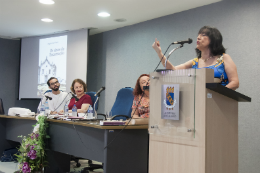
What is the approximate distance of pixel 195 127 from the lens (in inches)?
54.6

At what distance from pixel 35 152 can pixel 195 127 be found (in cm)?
213

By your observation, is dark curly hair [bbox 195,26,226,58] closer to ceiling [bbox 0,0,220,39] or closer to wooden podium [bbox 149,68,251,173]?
wooden podium [bbox 149,68,251,173]

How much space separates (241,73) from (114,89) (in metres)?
2.71

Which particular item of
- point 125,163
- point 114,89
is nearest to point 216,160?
point 125,163

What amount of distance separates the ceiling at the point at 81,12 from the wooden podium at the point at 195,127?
2803 mm

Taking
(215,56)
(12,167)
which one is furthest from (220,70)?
(12,167)

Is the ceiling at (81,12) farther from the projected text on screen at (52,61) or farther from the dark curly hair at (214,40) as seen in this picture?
the dark curly hair at (214,40)

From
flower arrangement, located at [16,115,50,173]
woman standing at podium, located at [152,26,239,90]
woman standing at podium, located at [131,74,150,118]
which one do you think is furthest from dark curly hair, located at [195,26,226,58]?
flower arrangement, located at [16,115,50,173]

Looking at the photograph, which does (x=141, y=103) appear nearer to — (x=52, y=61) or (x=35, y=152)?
(x=35, y=152)

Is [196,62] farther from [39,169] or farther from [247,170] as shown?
[247,170]

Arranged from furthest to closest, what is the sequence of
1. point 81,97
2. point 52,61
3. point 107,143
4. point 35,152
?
point 52,61
point 81,97
point 35,152
point 107,143

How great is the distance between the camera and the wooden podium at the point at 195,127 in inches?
54.2

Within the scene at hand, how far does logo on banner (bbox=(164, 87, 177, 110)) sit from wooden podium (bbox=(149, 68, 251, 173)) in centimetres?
3

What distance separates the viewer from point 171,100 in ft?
4.81
